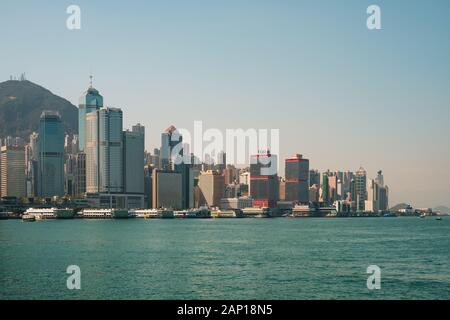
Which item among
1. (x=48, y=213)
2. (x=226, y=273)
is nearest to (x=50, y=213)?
(x=48, y=213)

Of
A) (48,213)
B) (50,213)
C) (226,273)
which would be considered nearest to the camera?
(226,273)

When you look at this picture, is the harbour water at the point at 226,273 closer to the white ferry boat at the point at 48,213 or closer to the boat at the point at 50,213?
the white ferry boat at the point at 48,213

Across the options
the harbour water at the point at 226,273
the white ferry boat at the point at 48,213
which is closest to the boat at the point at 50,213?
the white ferry boat at the point at 48,213

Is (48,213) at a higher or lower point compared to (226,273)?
lower

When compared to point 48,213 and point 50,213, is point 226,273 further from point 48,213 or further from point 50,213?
point 50,213

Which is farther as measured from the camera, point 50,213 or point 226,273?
point 50,213

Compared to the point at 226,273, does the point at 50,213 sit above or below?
below

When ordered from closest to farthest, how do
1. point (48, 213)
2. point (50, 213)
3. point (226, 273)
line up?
point (226, 273) → point (48, 213) → point (50, 213)

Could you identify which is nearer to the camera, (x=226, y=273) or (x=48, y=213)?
(x=226, y=273)
